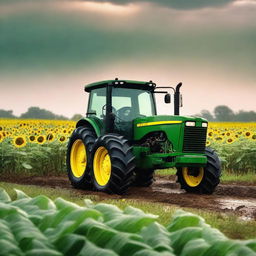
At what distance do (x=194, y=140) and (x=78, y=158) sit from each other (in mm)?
2869

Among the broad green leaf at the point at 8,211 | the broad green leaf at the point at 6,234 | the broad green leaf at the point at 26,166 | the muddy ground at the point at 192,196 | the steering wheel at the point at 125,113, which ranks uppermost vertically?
the steering wheel at the point at 125,113

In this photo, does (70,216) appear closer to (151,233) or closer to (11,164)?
(151,233)

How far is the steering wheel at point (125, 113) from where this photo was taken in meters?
10.1

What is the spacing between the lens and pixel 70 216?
2.80m

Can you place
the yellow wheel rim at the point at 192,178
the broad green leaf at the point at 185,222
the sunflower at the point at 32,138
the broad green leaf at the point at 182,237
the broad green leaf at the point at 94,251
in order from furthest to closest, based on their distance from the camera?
1. the sunflower at the point at 32,138
2. the yellow wheel rim at the point at 192,178
3. the broad green leaf at the point at 185,222
4. the broad green leaf at the point at 182,237
5. the broad green leaf at the point at 94,251

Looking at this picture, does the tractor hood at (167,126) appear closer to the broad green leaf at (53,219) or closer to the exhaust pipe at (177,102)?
the exhaust pipe at (177,102)

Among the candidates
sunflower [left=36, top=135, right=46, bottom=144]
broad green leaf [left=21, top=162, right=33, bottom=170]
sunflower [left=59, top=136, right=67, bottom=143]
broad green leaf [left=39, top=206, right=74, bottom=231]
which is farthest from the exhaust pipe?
broad green leaf [left=39, top=206, right=74, bottom=231]

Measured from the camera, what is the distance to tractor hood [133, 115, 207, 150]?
9500mm

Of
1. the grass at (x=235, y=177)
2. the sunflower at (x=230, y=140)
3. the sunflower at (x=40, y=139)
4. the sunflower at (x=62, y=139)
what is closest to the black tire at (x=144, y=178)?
the grass at (x=235, y=177)

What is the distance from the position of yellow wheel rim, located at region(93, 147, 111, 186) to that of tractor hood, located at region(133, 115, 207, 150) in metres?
0.72

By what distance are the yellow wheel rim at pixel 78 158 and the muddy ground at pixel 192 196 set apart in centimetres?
37

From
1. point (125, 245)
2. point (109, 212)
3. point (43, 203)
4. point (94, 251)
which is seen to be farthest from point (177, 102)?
point (94, 251)

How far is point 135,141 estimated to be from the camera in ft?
33.4

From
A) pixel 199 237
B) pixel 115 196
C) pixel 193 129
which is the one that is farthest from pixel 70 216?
pixel 193 129
